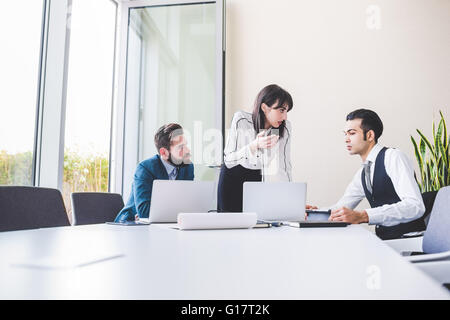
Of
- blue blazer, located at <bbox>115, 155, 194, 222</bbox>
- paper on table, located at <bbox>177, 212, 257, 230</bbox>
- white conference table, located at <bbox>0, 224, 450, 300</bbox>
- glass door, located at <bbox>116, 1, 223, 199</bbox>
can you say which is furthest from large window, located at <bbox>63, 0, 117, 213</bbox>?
white conference table, located at <bbox>0, 224, 450, 300</bbox>

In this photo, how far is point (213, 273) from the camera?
59 centimetres

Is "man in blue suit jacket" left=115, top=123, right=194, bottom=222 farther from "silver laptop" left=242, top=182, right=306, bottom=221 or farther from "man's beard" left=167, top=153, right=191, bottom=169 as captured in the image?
"silver laptop" left=242, top=182, right=306, bottom=221

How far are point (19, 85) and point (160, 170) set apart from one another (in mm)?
1143

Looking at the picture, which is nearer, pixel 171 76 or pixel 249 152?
pixel 249 152

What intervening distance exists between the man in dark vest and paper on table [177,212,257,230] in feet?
1.99

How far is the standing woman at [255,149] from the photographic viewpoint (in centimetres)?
226

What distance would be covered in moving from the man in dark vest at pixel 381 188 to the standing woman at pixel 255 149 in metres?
0.50

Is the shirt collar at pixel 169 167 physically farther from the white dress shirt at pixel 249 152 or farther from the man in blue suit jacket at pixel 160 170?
the white dress shirt at pixel 249 152

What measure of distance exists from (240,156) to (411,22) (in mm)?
2743

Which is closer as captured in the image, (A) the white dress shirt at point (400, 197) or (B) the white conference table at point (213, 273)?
(B) the white conference table at point (213, 273)

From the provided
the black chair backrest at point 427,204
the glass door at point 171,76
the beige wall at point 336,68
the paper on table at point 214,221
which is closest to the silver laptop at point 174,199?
the paper on table at point 214,221

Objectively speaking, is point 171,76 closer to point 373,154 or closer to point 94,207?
point 94,207

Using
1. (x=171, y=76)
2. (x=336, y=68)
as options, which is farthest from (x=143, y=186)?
(x=336, y=68)
